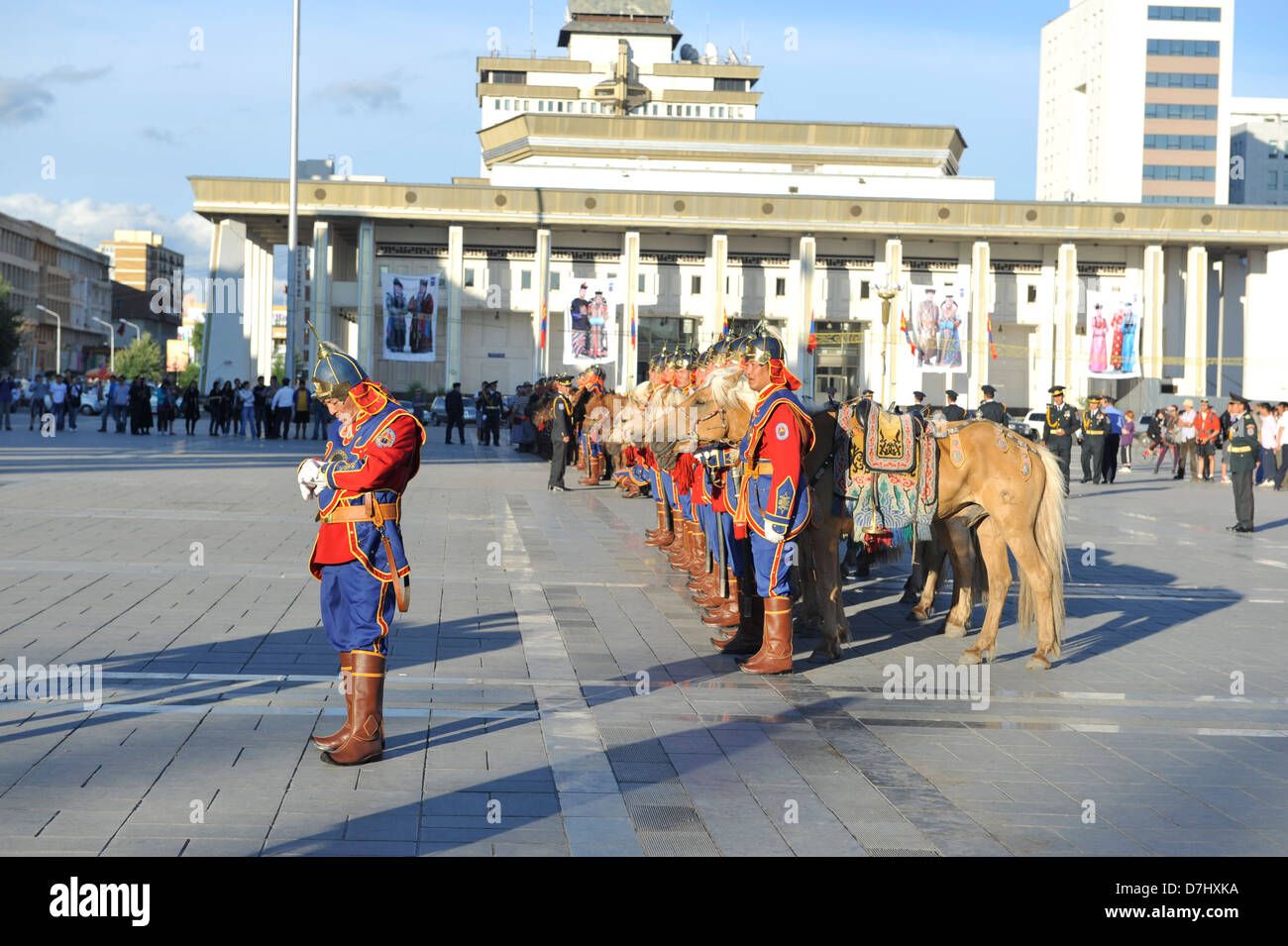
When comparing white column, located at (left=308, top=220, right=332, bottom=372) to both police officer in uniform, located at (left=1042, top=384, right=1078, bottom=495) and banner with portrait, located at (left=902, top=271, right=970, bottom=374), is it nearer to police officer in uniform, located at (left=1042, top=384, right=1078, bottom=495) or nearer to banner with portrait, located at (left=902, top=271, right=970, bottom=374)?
banner with portrait, located at (left=902, top=271, right=970, bottom=374)

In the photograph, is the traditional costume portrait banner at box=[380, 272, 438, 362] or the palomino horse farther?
the traditional costume portrait banner at box=[380, 272, 438, 362]

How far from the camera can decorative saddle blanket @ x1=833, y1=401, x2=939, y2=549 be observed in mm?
9672

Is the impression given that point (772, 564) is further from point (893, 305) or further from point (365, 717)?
point (893, 305)

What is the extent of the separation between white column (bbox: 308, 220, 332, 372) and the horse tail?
2488 inches

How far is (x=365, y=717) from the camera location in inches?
246

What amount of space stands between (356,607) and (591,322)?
51861 millimetres

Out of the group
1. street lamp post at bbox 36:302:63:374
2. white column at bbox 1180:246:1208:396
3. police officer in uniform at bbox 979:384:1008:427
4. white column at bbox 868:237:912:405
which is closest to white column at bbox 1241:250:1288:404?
white column at bbox 1180:246:1208:396

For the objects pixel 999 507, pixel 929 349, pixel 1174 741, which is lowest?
pixel 1174 741

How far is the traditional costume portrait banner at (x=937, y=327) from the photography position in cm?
5931

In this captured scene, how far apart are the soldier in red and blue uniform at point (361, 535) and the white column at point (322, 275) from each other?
214 ft

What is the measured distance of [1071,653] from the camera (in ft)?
32.3

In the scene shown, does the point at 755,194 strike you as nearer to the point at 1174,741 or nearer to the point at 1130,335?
the point at 1130,335

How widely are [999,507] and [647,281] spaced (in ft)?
213

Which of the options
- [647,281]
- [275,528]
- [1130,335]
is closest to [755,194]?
[647,281]
